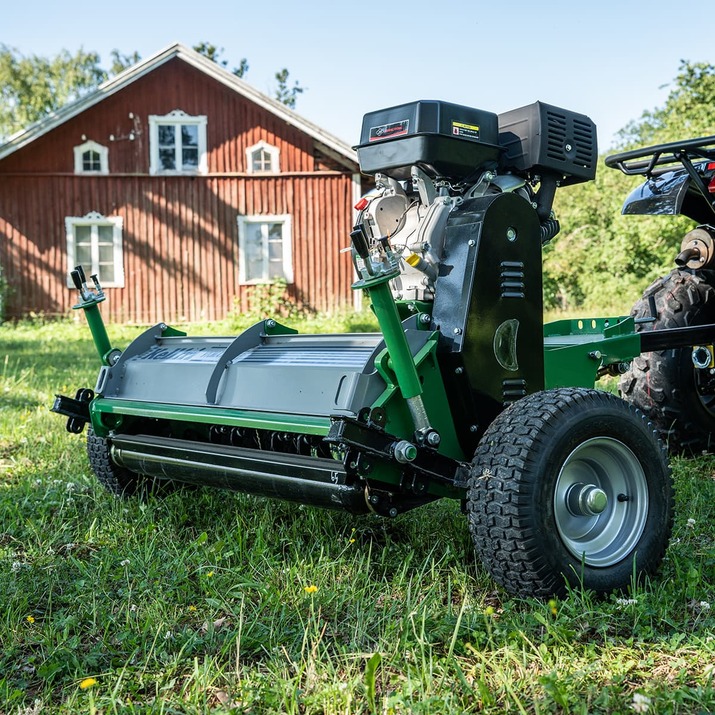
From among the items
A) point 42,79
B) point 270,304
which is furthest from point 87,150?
point 42,79

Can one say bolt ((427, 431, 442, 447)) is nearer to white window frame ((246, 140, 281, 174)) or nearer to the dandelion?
the dandelion

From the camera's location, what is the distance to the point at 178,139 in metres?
17.4

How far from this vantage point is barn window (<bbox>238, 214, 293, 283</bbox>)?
17.7m

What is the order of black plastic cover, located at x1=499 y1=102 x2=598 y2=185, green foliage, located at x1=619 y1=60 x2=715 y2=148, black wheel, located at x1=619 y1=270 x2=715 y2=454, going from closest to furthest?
black plastic cover, located at x1=499 y1=102 x2=598 y2=185
black wheel, located at x1=619 y1=270 x2=715 y2=454
green foliage, located at x1=619 y1=60 x2=715 y2=148

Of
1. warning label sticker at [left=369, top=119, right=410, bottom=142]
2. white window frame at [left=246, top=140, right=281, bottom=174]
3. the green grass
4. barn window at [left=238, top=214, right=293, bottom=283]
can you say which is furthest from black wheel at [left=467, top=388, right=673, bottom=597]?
white window frame at [left=246, top=140, right=281, bottom=174]

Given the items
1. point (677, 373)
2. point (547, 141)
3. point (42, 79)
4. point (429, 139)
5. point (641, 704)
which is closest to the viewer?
point (641, 704)

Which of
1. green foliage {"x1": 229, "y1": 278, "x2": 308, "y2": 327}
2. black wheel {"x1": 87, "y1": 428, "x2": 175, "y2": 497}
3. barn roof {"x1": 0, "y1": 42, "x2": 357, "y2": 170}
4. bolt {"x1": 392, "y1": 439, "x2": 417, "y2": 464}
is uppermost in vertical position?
barn roof {"x1": 0, "y1": 42, "x2": 357, "y2": 170}

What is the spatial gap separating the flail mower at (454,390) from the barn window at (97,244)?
14148 millimetres

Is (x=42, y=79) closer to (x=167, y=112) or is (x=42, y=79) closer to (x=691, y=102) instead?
(x=167, y=112)

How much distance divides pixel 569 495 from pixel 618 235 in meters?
16.3

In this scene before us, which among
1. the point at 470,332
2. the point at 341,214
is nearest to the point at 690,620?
the point at 470,332

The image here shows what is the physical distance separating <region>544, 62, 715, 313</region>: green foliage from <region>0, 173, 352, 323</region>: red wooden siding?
5.43 meters

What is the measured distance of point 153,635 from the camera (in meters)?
2.62

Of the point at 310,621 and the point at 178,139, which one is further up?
the point at 178,139
